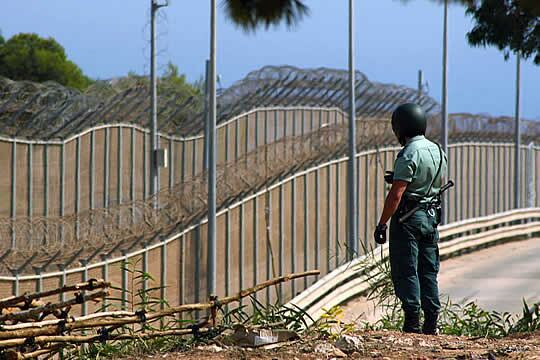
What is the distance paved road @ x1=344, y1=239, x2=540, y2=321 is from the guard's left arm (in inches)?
391

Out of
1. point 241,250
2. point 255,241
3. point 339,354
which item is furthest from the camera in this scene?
point 255,241

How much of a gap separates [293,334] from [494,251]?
26.9 m

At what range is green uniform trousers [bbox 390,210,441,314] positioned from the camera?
8.08 metres

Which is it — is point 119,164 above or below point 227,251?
above

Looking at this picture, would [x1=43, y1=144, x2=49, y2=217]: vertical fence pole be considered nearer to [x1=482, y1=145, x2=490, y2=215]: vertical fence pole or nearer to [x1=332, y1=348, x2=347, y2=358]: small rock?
[x1=482, y1=145, x2=490, y2=215]: vertical fence pole

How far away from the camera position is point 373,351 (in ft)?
21.1

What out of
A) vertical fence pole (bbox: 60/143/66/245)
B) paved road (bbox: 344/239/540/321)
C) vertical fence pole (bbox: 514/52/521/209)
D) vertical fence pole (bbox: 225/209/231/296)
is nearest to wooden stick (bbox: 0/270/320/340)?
paved road (bbox: 344/239/540/321)

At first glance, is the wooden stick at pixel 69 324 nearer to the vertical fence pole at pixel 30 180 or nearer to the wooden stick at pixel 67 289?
the wooden stick at pixel 67 289

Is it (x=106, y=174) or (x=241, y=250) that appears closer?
(x=241, y=250)

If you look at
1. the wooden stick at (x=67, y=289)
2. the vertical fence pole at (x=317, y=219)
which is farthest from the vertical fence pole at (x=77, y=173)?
the wooden stick at (x=67, y=289)

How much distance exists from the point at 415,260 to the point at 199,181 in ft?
48.7

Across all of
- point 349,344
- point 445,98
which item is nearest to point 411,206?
point 349,344

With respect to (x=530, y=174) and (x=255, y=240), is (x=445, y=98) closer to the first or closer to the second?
(x=255, y=240)

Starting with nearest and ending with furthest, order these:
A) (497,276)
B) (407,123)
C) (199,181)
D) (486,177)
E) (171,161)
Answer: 1. (407,123)
2. (199,181)
3. (497,276)
4. (171,161)
5. (486,177)
